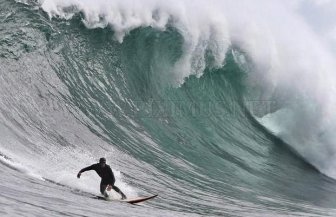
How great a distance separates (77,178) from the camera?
10.5 m

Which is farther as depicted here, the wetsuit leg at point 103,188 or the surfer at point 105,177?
the surfer at point 105,177

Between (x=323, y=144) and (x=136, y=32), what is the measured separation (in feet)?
23.6

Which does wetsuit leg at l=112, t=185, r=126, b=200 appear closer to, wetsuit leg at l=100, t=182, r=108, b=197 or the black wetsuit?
the black wetsuit

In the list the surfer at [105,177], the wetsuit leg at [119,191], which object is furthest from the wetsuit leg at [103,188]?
the wetsuit leg at [119,191]

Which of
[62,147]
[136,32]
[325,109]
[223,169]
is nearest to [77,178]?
[62,147]

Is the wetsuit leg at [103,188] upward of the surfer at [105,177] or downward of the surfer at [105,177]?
downward

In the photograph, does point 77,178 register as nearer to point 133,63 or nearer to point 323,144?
A: point 133,63

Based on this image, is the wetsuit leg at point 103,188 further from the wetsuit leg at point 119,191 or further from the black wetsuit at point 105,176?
the wetsuit leg at point 119,191

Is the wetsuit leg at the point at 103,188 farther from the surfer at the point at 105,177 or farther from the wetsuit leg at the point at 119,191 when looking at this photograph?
the wetsuit leg at the point at 119,191

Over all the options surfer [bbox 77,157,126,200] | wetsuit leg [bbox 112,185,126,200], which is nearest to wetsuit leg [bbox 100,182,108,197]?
surfer [bbox 77,157,126,200]

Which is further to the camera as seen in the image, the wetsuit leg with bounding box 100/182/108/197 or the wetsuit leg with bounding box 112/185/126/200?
the wetsuit leg with bounding box 112/185/126/200

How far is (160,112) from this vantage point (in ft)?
57.3

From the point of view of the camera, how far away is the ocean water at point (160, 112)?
10.8 m

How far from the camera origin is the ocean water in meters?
10.8
